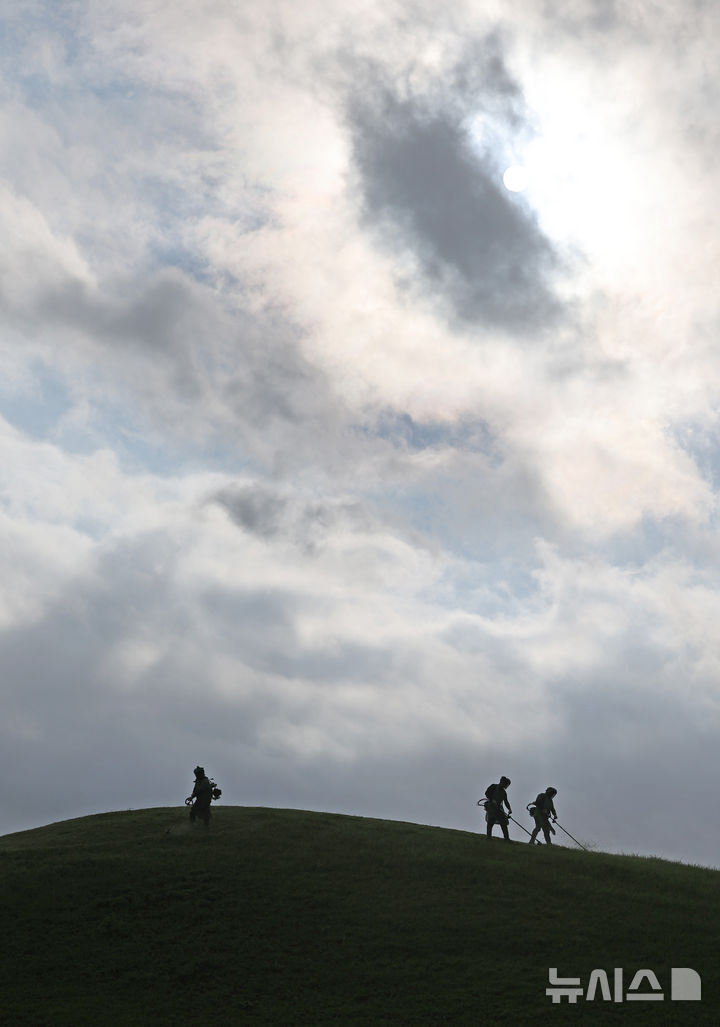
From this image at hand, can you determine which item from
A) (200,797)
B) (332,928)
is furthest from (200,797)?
(332,928)

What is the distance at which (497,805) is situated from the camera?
40.9 meters

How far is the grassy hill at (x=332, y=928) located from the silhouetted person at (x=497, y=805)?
1301mm

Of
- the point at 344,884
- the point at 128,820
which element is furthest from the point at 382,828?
the point at 128,820

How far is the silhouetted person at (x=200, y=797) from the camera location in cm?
4116

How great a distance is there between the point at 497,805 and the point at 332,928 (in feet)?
41.7

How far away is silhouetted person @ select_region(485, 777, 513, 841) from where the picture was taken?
134ft

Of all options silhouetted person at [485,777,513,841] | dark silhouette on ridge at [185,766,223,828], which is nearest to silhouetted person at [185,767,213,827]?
dark silhouette on ridge at [185,766,223,828]

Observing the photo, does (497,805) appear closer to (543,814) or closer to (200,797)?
(543,814)

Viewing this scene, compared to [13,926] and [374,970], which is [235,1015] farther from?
[13,926]

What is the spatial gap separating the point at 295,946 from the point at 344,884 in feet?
15.7

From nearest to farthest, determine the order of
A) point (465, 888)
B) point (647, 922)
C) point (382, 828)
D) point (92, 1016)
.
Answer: point (92, 1016)
point (647, 922)
point (465, 888)
point (382, 828)

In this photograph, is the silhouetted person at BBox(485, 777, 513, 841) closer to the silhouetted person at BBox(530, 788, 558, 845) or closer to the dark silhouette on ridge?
the silhouetted person at BBox(530, 788, 558, 845)

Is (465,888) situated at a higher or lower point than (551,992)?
higher

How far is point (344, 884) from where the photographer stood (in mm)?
33812
